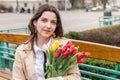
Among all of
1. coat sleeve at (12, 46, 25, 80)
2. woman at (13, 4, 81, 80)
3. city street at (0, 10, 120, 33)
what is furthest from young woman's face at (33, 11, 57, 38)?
city street at (0, 10, 120, 33)

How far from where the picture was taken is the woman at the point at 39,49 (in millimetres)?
2432

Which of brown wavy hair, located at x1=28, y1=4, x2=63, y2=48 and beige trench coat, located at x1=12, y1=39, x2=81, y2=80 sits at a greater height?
brown wavy hair, located at x1=28, y1=4, x2=63, y2=48

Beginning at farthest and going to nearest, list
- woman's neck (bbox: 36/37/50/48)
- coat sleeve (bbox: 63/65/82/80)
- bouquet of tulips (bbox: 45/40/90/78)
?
woman's neck (bbox: 36/37/50/48), coat sleeve (bbox: 63/65/82/80), bouquet of tulips (bbox: 45/40/90/78)

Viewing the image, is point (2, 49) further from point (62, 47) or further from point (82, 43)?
point (62, 47)

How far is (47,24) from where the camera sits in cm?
246

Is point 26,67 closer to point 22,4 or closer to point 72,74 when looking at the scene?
point 72,74

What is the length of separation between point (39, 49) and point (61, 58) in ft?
0.81

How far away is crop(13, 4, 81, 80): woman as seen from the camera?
7.98ft

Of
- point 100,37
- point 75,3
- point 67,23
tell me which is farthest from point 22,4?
point 100,37

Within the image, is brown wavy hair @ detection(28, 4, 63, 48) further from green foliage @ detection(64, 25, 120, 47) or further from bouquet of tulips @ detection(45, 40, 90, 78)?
green foliage @ detection(64, 25, 120, 47)

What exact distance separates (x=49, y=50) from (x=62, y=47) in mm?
103

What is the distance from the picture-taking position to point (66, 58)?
230 cm

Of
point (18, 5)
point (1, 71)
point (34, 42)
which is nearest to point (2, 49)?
point (1, 71)

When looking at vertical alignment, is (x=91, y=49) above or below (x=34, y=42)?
below
